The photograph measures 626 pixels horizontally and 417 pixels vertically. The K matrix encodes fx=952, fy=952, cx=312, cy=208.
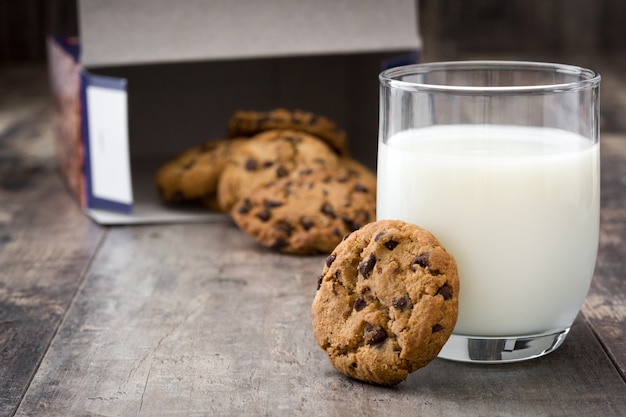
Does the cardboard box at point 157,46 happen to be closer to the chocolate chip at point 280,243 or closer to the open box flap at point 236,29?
the open box flap at point 236,29

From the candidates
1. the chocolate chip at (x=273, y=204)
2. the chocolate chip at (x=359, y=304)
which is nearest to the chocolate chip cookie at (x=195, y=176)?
the chocolate chip at (x=273, y=204)

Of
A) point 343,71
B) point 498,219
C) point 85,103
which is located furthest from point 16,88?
point 498,219

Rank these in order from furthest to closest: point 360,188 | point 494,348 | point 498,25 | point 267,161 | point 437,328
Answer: point 498,25 < point 267,161 < point 360,188 < point 494,348 < point 437,328

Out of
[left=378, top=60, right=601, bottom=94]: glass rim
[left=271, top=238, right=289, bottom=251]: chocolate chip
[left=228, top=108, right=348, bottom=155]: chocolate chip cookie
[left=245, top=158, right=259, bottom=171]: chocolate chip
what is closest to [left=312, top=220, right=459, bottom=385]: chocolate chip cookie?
[left=378, top=60, right=601, bottom=94]: glass rim

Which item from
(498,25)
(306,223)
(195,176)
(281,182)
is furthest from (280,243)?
(498,25)

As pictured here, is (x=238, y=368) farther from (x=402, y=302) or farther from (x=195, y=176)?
(x=195, y=176)
